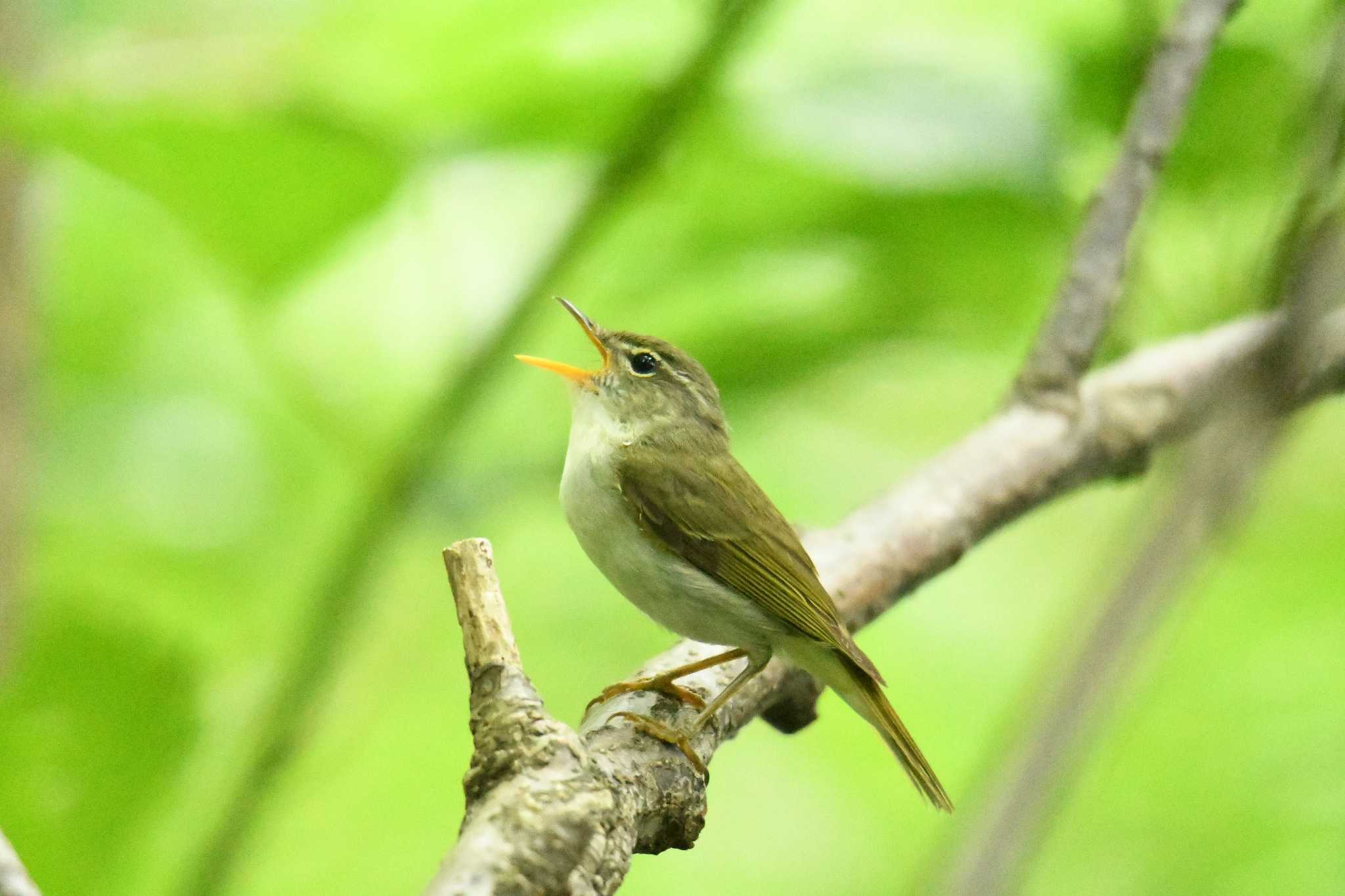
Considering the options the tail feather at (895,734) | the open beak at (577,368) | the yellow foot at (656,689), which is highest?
the open beak at (577,368)

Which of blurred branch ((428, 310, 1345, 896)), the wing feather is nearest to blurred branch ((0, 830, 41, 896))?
blurred branch ((428, 310, 1345, 896))

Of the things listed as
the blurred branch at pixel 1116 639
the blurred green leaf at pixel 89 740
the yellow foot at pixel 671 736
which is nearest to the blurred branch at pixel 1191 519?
the blurred branch at pixel 1116 639

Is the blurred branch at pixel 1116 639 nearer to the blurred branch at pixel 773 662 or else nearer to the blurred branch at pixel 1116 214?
the blurred branch at pixel 773 662

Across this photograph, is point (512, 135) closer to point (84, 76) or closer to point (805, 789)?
point (84, 76)

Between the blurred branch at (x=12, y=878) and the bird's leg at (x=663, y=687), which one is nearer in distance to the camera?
the blurred branch at (x=12, y=878)

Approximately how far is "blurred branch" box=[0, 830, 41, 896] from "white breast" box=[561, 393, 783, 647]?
182 cm

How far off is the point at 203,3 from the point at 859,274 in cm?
287

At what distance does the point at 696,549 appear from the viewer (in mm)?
2930

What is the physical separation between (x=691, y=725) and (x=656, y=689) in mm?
269

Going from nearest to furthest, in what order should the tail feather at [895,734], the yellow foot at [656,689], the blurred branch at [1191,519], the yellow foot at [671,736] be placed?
1. the blurred branch at [1191,519]
2. the yellow foot at [671,736]
3. the yellow foot at [656,689]
4. the tail feather at [895,734]

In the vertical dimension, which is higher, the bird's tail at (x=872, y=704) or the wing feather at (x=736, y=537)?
the wing feather at (x=736, y=537)

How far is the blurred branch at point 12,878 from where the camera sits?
999 mm

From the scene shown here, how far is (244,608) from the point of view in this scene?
9.91 ft

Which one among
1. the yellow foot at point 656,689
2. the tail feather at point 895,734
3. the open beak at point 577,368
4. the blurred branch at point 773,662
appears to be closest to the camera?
the blurred branch at point 773,662
